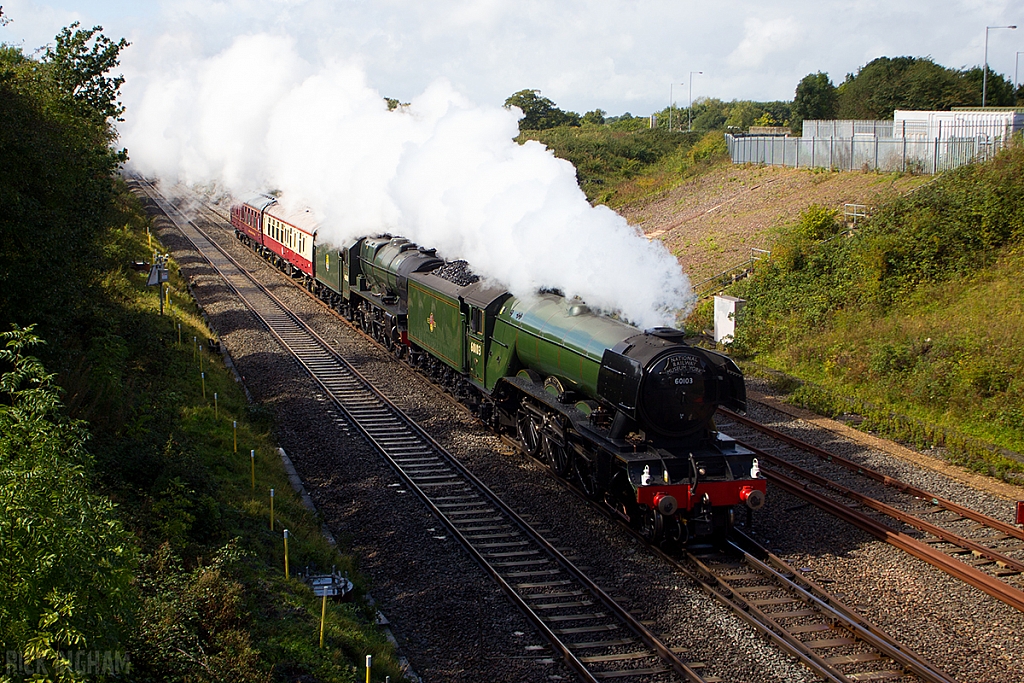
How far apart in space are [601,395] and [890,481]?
542 centimetres

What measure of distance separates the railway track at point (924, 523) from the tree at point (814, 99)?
177 feet

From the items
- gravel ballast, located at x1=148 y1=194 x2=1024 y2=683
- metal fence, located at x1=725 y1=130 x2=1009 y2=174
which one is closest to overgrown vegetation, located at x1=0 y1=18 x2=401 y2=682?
gravel ballast, located at x1=148 y1=194 x2=1024 y2=683

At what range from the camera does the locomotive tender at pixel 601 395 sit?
10789 mm

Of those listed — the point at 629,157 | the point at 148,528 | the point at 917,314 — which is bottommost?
the point at 148,528

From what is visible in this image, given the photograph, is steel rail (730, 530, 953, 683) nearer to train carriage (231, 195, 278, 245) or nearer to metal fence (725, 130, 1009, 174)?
metal fence (725, 130, 1009, 174)

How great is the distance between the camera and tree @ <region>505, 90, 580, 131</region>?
6862 centimetres

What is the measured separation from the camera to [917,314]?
20406 mm

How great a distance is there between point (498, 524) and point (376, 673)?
425 centimetres

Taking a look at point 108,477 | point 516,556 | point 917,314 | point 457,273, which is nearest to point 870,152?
point 917,314

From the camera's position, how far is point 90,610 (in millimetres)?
5203

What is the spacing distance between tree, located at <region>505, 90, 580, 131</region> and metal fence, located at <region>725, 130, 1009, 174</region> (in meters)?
27.9

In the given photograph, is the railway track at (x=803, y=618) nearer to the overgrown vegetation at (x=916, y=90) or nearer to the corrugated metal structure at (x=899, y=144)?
the corrugated metal structure at (x=899, y=144)

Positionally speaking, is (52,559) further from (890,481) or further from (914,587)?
(890,481)

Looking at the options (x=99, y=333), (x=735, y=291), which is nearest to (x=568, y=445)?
(x=99, y=333)
